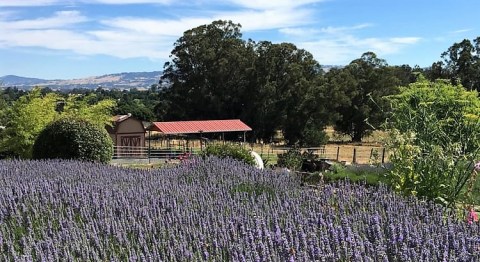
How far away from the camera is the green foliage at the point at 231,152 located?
427 inches

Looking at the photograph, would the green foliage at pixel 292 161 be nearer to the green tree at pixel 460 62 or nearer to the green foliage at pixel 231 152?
the green foliage at pixel 231 152

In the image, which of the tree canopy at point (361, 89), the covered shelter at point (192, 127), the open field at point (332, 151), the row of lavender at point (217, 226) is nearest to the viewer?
the row of lavender at point (217, 226)

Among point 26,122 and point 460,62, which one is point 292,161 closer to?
point 26,122

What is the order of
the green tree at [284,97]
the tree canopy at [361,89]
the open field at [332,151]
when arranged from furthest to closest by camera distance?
the tree canopy at [361,89], the green tree at [284,97], the open field at [332,151]

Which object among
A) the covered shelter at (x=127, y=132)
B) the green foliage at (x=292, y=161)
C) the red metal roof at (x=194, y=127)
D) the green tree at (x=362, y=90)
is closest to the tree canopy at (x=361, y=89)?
the green tree at (x=362, y=90)

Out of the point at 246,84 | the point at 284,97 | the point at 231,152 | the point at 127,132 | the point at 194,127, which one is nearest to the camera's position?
the point at 231,152

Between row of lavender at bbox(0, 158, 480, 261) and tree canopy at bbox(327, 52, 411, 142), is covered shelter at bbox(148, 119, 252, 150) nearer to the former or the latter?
tree canopy at bbox(327, 52, 411, 142)

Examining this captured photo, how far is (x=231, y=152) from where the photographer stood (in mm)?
11008

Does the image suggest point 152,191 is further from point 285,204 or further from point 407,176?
point 407,176

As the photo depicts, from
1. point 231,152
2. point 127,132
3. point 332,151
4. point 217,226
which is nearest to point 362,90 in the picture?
point 332,151

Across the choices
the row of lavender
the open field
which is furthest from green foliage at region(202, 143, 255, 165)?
the row of lavender

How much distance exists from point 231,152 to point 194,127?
16024mm

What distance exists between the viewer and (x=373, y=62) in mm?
44688

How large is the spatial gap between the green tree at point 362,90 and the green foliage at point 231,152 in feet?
97.8
